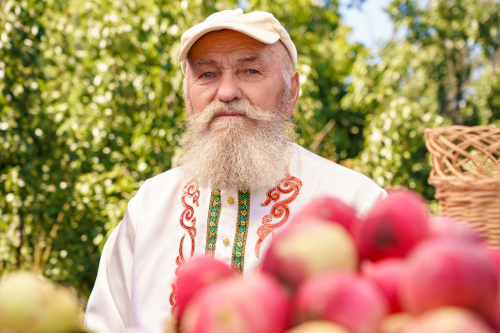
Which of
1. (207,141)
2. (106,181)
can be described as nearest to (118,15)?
(106,181)

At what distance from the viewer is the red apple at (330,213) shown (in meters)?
0.62

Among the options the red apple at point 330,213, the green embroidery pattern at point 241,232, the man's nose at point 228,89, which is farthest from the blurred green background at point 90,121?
the red apple at point 330,213

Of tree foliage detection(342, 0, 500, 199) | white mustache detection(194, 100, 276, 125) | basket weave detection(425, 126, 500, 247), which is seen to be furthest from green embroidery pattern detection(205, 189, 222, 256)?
tree foliage detection(342, 0, 500, 199)

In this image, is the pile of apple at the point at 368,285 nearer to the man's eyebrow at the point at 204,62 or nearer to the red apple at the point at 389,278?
the red apple at the point at 389,278

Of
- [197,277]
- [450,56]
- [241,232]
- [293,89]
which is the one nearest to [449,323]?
[197,277]

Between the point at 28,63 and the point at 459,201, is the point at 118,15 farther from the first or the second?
the point at 459,201

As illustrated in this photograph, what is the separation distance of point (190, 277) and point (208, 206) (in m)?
1.47

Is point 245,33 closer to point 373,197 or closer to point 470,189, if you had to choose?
point 373,197

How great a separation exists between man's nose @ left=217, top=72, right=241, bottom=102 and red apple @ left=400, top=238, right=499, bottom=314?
1.67 metres

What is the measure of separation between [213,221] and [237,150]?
376mm

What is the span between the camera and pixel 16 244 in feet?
13.8

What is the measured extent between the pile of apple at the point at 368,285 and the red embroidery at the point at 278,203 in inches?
51.2

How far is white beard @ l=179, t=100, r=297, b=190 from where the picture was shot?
205 cm

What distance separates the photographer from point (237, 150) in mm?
2123
